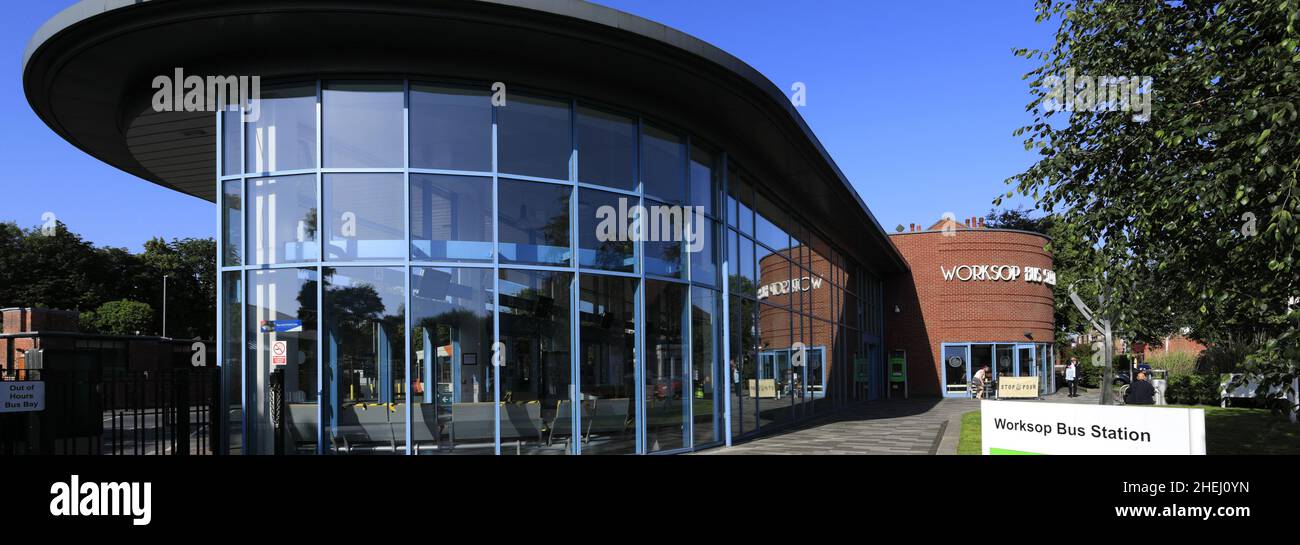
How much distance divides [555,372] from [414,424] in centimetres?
193

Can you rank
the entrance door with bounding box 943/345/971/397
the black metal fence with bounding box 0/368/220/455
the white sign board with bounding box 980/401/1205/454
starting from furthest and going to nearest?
the entrance door with bounding box 943/345/971/397, the black metal fence with bounding box 0/368/220/455, the white sign board with bounding box 980/401/1205/454

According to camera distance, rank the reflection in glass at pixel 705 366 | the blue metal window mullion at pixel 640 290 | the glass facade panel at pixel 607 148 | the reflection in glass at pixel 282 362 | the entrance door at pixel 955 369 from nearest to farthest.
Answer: the reflection in glass at pixel 282 362
the glass facade panel at pixel 607 148
the blue metal window mullion at pixel 640 290
the reflection in glass at pixel 705 366
the entrance door at pixel 955 369

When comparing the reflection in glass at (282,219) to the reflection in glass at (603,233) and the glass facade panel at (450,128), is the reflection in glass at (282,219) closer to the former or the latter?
the glass facade panel at (450,128)

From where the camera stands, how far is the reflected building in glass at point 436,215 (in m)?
11.0

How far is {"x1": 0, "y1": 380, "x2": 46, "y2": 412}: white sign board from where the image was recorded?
9.00 m

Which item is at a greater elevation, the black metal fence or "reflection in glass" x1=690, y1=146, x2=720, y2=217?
"reflection in glass" x1=690, y1=146, x2=720, y2=217

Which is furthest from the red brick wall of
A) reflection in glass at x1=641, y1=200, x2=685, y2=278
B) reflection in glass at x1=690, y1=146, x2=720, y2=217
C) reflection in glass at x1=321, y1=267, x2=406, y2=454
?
reflection in glass at x1=321, y1=267, x2=406, y2=454

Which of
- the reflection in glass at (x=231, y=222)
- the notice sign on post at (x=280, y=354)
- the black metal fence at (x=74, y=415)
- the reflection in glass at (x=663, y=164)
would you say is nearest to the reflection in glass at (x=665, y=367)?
the reflection in glass at (x=663, y=164)

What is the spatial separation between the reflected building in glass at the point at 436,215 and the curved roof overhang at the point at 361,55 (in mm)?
39

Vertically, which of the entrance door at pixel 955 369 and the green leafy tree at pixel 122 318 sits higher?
the green leafy tree at pixel 122 318

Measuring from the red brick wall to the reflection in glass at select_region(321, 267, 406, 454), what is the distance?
29700mm

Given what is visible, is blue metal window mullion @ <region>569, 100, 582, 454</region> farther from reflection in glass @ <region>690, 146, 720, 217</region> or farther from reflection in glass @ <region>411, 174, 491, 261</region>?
reflection in glass @ <region>690, 146, 720, 217</region>

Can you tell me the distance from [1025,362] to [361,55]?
1323 inches
